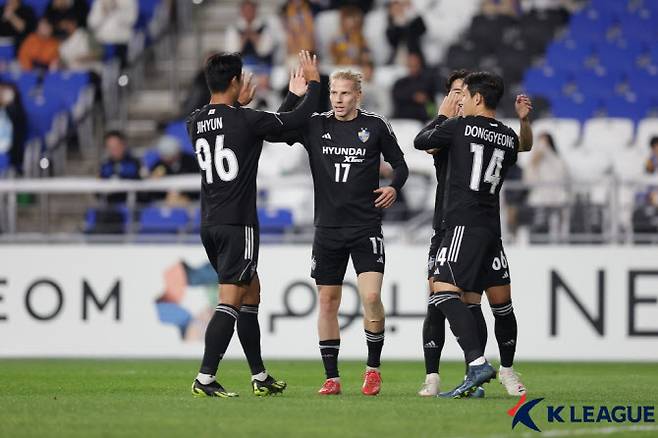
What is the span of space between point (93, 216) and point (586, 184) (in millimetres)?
5696

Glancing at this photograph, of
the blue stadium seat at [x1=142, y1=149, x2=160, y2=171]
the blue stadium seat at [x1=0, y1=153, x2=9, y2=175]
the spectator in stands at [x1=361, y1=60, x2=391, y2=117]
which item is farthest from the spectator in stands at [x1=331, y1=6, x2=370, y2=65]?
the blue stadium seat at [x1=0, y1=153, x2=9, y2=175]

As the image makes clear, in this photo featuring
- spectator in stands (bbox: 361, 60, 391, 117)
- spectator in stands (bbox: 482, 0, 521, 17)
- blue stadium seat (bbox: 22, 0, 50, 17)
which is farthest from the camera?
blue stadium seat (bbox: 22, 0, 50, 17)

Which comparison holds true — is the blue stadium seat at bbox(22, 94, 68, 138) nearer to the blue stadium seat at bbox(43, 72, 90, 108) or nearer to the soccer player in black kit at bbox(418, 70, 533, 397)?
the blue stadium seat at bbox(43, 72, 90, 108)

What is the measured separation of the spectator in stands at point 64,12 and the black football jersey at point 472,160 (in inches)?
533

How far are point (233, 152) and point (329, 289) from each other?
3.85 ft

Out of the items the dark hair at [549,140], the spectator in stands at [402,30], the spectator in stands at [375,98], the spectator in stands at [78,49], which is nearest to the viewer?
the dark hair at [549,140]

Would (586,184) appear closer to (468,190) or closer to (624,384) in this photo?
(624,384)

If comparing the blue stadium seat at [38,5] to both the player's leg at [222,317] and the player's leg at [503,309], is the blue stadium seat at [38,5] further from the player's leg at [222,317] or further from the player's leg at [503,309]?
the player's leg at [503,309]

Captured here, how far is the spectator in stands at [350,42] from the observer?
20219 mm

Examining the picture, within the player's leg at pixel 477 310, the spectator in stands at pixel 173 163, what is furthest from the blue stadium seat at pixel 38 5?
the player's leg at pixel 477 310

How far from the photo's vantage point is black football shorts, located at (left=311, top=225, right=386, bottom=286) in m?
9.70

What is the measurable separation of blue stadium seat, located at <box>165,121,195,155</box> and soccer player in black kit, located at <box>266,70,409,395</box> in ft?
30.7

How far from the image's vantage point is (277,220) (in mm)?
16094

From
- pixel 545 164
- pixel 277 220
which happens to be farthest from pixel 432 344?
pixel 545 164
